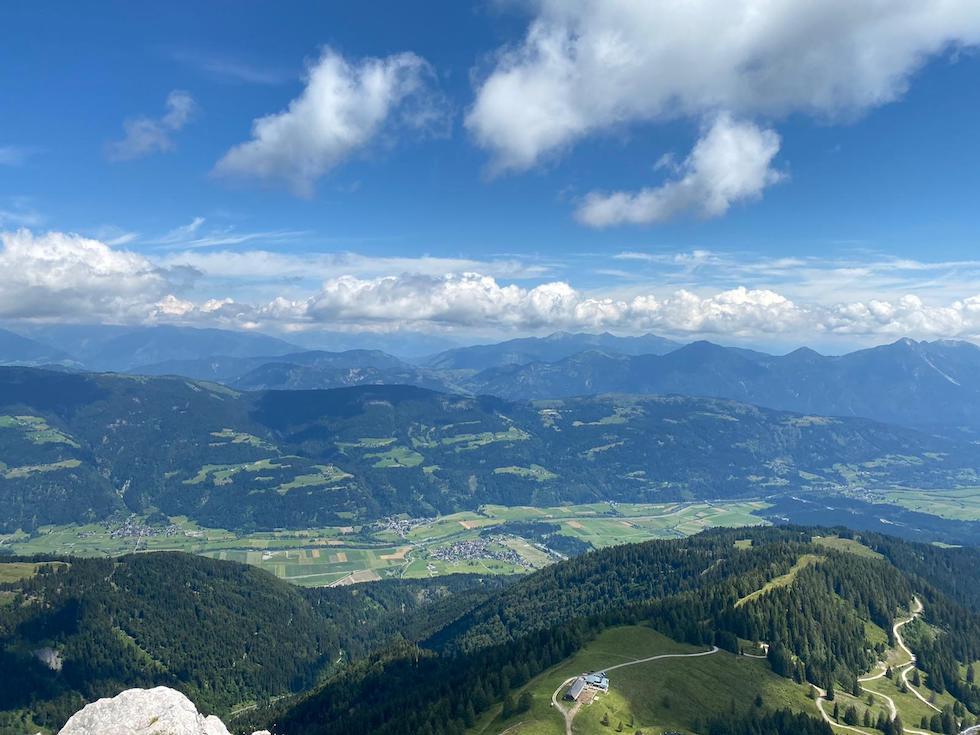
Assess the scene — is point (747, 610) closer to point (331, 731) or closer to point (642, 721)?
point (642, 721)

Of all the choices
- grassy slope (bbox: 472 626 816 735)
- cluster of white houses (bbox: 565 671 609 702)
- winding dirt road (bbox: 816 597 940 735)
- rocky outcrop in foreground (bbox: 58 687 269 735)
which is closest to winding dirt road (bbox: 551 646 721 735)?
grassy slope (bbox: 472 626 816 735)

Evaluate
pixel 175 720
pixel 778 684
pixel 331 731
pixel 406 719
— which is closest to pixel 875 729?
pixel 778 684

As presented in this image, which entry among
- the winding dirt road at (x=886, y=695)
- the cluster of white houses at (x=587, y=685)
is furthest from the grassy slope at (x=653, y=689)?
the winding dirt road at (x=886, y=695)

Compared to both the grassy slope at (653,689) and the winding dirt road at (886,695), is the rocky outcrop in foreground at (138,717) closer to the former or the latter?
the grassy slope at (653,689)

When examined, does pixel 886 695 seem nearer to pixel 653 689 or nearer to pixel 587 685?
pixel 653 689

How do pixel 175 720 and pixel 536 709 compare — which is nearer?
pixel 175 720

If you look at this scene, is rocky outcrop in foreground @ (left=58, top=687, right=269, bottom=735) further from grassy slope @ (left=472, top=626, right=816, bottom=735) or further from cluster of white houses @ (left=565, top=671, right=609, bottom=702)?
cluster of white houses @ (left=565, top=671, right=609, bottom=702)
